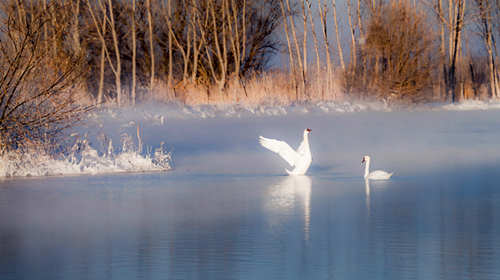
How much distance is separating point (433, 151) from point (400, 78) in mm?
13599

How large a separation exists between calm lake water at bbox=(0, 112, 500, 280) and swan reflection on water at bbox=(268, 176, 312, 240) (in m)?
0.02

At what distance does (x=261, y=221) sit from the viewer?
8492 mm

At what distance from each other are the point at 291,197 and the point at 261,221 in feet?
6.56

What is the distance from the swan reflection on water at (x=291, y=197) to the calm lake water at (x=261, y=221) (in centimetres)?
2

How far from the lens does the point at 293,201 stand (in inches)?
396

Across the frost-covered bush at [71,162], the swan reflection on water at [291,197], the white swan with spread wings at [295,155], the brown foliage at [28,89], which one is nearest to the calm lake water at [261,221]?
the swan reflection on water at [291,197]

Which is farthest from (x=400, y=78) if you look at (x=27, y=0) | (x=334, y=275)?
(x=334, y=275)

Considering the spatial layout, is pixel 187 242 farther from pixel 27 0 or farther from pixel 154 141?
pixel 27 0

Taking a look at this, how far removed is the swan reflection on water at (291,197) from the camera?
9.07 metres

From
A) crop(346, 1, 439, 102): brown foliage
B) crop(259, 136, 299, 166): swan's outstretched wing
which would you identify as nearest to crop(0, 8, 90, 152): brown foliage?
crop(259, 136, 299, 166): swan's outstretched wing

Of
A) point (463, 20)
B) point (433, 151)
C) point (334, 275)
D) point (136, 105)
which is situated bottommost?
point (334, 275)

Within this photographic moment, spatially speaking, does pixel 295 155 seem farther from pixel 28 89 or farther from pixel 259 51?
pixel 259 51

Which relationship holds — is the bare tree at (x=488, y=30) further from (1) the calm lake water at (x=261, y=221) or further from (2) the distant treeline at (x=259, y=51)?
(1) the calm lake water at (x=261, y=221)

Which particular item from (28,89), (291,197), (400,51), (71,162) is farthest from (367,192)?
(400,51)
